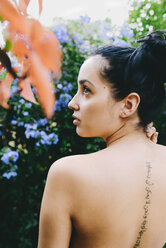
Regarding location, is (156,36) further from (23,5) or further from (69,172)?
(23,5)

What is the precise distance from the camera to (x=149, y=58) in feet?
4.44

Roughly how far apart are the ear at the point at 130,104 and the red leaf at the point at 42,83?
0.89 m

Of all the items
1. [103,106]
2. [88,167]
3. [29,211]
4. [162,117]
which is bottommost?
[29,211]

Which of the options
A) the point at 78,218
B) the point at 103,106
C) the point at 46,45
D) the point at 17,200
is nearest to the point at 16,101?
the point at 17,200

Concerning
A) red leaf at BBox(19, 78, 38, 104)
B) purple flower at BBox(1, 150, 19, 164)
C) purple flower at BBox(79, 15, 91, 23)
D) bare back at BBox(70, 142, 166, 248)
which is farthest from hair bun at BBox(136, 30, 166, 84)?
purple flower at BBox(79, 15, 91, 23)

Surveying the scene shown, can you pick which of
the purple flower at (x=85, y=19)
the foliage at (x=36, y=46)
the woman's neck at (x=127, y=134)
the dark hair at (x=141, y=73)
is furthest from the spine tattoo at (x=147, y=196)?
the purple flower at (x=85, y=19)

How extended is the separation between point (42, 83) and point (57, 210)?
2.89 feet

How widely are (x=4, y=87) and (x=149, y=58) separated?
3.02 ft

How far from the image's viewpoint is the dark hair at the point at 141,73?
1.33 metres

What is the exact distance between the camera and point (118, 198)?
1159 mm

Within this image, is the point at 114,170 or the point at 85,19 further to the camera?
the point at 85,19

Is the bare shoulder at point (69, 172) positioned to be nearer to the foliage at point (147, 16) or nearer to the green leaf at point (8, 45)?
the green leaf at point (8, 45)

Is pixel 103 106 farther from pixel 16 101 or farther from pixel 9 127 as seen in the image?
pixel 9 127

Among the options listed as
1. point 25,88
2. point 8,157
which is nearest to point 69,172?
point 25,88
